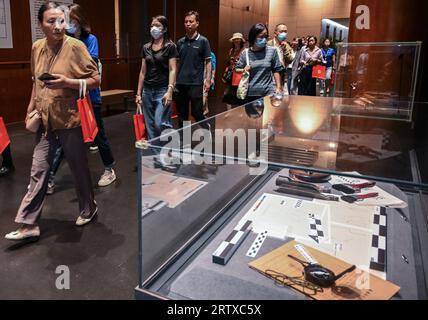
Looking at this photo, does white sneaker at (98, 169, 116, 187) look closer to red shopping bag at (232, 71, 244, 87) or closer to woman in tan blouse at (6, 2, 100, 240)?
woman in tan blouse at (6, 2, 100, 240)

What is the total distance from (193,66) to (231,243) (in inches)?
90.7

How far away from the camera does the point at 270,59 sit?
350 cm

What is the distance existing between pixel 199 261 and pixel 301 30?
15.2 m

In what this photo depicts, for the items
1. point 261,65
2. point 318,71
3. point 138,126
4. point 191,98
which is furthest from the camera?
point 318,71

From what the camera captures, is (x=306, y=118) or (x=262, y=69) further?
(x=262, y=69)

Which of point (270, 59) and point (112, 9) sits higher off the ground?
point (112, 9)

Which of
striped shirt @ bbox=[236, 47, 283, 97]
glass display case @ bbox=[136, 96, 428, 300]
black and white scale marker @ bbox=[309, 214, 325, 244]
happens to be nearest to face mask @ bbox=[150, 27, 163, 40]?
striped shirt @ bbox=[236, 47, 283, 97]

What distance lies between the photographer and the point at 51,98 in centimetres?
227

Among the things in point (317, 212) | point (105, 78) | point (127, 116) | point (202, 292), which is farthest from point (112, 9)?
point (202, 292)

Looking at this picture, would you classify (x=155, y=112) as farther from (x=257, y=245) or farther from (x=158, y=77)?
(x=257, y=245)

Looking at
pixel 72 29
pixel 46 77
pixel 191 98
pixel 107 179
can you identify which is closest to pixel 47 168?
pixel 46 77
